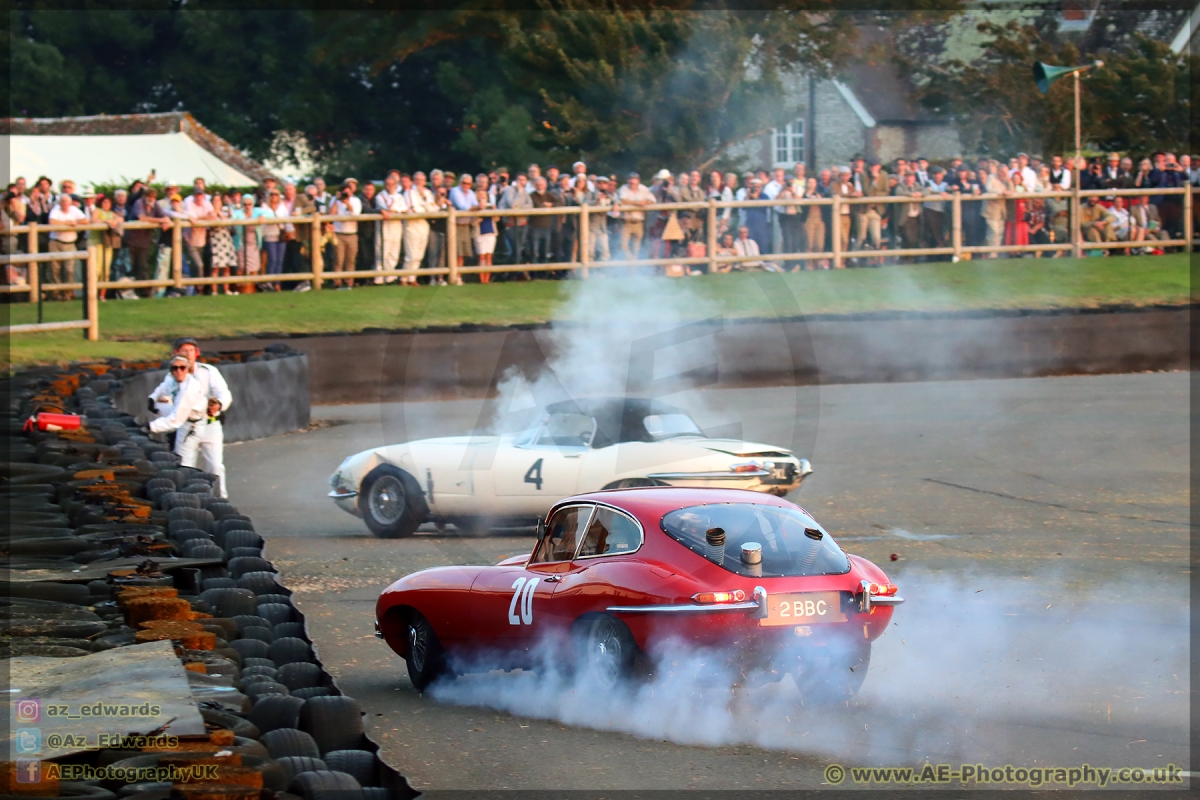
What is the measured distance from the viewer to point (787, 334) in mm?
22297

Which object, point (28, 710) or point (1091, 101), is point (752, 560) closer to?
point (28, 710)

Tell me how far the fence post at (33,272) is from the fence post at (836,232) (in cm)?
1260

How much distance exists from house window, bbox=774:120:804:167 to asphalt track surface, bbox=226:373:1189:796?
37.1m

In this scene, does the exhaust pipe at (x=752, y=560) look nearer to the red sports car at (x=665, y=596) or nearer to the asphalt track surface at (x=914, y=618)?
the red sports car at (x=665, y=596)

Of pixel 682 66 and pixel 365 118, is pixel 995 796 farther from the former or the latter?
pixel 365 118

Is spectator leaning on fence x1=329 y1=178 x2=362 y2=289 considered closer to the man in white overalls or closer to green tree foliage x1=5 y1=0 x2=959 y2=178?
the man in white overalls

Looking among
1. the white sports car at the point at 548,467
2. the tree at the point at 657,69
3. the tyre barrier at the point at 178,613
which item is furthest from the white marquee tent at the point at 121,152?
the tyre barrier at the point at 178,613

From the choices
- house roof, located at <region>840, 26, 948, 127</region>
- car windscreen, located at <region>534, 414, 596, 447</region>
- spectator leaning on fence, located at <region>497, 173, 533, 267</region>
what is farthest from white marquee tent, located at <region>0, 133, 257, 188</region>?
car windscreen, located at <region>534, 414, 596, 447</region>

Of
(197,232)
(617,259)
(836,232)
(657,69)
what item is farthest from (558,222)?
(657,69)

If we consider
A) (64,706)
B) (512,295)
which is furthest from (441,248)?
(64,706)

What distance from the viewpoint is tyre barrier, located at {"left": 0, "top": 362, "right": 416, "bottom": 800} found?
4211 millimetres

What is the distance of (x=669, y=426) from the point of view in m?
12.5

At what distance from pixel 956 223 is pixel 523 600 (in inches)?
782

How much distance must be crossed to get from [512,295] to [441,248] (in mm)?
1617
